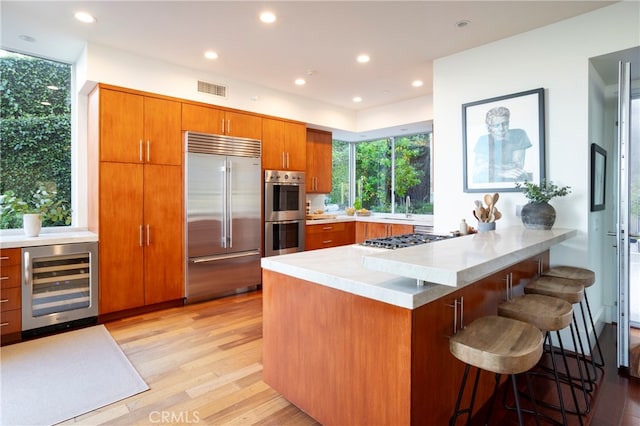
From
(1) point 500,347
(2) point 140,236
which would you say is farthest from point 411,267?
(2) point 140,236

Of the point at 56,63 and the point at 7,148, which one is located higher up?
the point at 56,63

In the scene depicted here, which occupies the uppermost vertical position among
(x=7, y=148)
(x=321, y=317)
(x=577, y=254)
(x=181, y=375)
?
(x=7, y=148)

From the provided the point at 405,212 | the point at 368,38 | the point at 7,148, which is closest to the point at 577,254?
the point at 368,38

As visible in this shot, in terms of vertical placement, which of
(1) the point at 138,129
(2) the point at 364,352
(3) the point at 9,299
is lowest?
(3) the point at 9,299

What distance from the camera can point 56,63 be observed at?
12.6 ft

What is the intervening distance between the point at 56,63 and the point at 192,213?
2259 millimetres

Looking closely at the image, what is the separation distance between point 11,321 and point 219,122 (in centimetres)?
284

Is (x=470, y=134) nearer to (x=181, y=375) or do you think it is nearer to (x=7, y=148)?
(x=181, y=375)

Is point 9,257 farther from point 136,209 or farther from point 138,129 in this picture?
point 138,129

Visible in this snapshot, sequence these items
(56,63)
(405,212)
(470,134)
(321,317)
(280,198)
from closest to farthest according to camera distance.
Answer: (321,317)
(470,134)
(56,63)
(280,198)
(405,212)

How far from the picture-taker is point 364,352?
1.56m

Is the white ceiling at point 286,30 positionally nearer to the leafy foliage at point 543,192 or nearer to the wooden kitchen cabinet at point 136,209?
the wooden kitchen cabinet at point 136,209

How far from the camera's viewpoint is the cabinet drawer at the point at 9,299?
2.93 m

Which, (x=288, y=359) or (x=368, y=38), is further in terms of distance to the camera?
(x=368, y=38)
